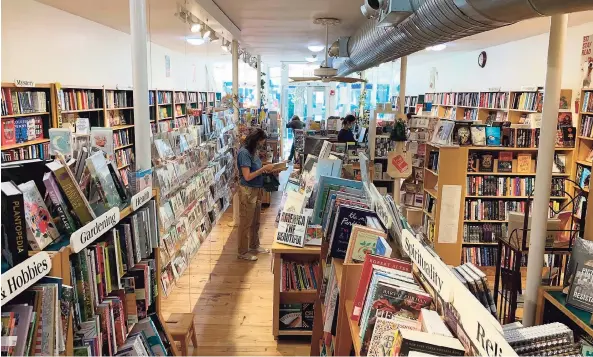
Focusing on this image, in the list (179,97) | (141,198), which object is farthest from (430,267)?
(179,97)

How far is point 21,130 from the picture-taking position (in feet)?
16.5

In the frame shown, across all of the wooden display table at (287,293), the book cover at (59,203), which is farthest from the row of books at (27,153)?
the book cover at (59,203)

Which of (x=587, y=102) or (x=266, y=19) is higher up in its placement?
(x=266, y=19)

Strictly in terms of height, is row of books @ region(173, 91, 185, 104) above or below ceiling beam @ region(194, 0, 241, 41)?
below

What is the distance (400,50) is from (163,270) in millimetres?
3080

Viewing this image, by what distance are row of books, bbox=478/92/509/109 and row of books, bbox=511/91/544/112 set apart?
0.25 m

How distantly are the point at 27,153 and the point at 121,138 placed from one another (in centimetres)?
253

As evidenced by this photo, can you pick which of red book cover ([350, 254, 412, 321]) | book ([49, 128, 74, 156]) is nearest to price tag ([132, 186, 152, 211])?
book ([49, 128, 74, 156])

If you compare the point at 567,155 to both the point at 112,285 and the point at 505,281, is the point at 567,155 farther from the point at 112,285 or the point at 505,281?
the point at 112,285

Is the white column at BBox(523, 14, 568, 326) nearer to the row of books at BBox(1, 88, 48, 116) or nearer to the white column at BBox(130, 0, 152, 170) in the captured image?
the white column at BBox(130, 0, 152, 170)

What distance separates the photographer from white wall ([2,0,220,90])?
16.8 ft

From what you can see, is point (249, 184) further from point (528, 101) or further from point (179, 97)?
point (179, 97)

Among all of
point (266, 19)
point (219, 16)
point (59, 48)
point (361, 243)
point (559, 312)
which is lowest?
point (559, 312)

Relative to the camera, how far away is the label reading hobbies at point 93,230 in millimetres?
1709
